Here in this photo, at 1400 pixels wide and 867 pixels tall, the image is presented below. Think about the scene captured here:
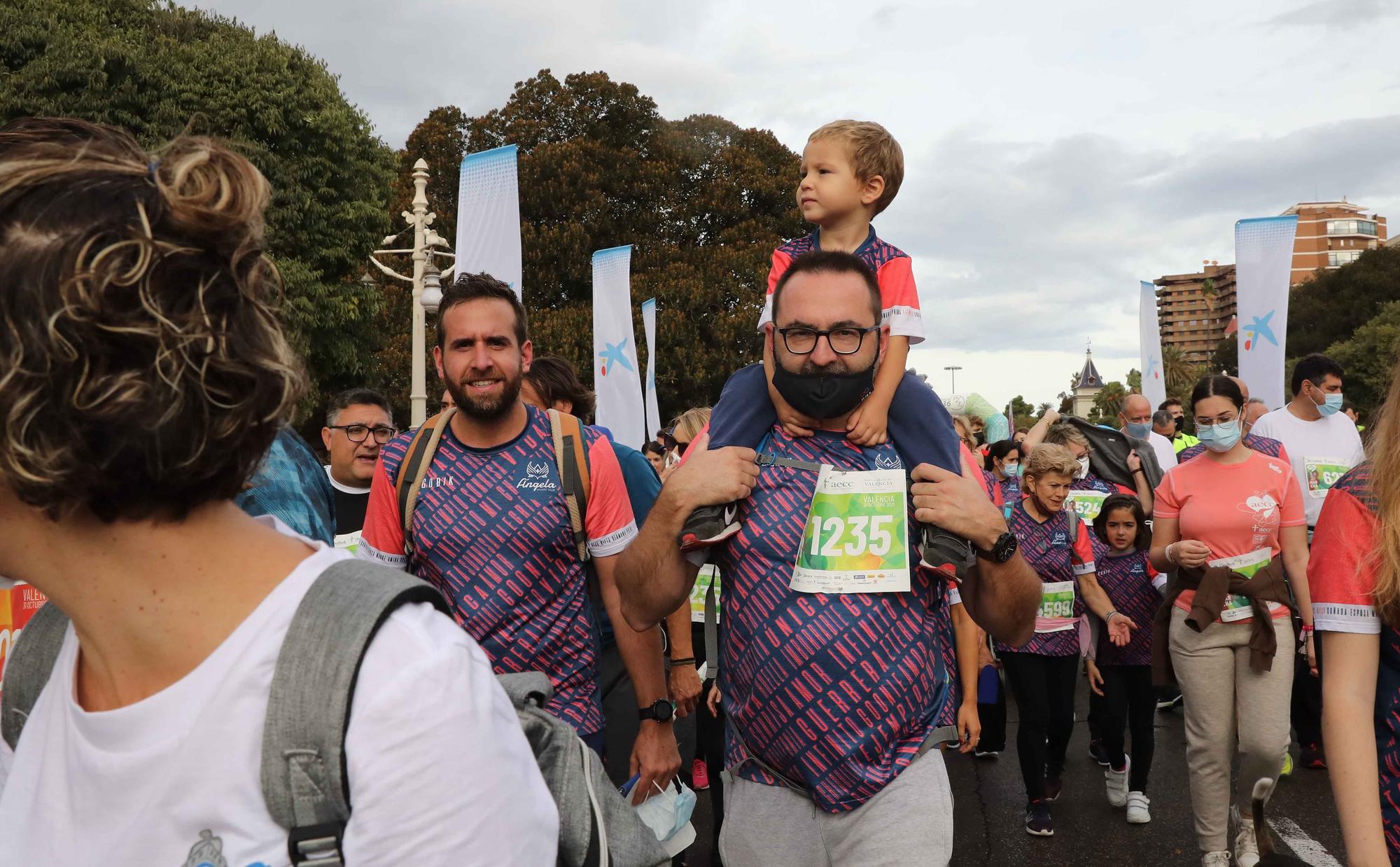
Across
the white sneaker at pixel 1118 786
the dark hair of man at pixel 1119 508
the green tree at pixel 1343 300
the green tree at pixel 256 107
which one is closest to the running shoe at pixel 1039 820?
the white sneaker at pixel 1118 786

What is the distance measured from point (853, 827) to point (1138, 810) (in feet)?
14.6

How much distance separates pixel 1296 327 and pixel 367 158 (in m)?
49.6

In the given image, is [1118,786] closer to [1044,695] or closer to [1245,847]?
[1044,695]

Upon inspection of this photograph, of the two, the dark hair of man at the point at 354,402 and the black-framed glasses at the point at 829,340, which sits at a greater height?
the black-framed glasses at the point at 829,340

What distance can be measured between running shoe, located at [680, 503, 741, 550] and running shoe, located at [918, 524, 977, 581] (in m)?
0.48

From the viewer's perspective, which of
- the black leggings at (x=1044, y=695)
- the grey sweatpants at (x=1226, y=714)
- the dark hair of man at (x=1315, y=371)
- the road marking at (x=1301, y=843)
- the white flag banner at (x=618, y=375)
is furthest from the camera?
the white flag banner at (x=618, y=375)

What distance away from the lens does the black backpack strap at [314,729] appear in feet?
3.70

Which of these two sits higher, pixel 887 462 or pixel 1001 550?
pixel 887 462

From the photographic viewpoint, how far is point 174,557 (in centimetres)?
123

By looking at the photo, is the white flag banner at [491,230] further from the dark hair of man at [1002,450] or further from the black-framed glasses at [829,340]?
the black-framed glasses at [829,340]

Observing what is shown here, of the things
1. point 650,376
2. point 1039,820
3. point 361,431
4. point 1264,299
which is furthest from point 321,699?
point 650,376

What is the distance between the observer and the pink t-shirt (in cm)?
565

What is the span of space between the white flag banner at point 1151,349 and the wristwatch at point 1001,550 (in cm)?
1348

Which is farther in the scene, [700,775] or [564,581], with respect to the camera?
[700,775]
